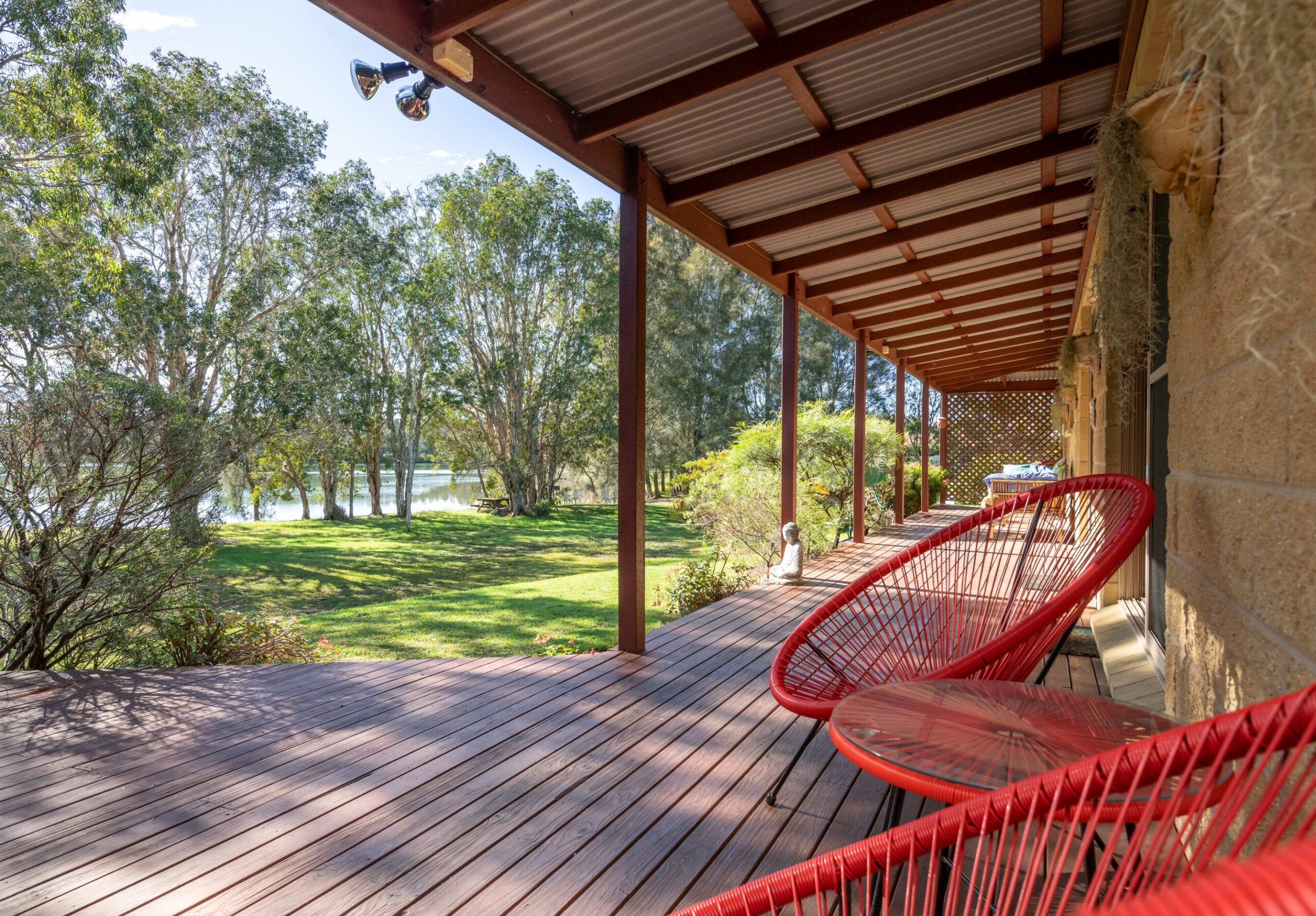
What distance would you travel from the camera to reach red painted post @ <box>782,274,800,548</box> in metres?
6.09

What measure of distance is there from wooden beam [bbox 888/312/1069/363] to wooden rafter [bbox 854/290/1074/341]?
19.3 inches

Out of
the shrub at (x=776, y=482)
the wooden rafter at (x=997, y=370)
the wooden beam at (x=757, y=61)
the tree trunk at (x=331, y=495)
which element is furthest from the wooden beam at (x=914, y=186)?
the tree trunk at (x=331, y=495)

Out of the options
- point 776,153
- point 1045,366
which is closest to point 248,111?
point 776,153

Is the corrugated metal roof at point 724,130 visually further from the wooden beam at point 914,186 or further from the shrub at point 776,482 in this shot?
the shrub at point 776,482

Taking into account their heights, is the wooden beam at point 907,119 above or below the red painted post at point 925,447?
above

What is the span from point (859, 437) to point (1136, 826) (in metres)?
7.32

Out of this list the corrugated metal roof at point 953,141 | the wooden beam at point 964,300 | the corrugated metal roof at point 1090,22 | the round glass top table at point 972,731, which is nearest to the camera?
the round glass top table at point 972,731

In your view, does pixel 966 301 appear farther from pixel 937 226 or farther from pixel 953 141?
pixel 953 141

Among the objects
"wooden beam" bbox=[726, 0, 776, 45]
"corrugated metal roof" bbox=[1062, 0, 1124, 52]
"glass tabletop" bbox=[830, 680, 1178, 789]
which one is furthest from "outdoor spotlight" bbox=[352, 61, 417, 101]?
"glass tabletop" bbox=[830, 680, 1178, 789]

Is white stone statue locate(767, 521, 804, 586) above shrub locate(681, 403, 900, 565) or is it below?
below

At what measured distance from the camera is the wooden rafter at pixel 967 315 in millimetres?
7426

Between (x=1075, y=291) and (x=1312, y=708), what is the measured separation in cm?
750

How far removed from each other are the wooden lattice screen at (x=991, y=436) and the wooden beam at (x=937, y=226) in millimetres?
9679

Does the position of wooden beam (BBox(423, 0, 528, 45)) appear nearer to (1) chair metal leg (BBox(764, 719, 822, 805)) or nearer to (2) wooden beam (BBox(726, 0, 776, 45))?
(2) wooden beam (BBox(726, 0, 776, 45))
